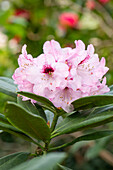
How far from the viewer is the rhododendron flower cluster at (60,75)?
2.46 feet

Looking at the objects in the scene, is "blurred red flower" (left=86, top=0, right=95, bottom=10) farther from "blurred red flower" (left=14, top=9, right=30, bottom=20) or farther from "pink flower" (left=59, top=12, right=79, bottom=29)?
"blurred red flower" (left=14, top=9, right=30, bottom=20)

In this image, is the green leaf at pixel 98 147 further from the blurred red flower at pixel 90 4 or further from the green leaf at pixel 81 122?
the blurred red flower at pixel 90 4

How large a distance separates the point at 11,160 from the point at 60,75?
0.25 meters

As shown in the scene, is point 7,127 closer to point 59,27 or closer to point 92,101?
point 92,101

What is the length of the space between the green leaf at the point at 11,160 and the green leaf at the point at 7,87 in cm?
17

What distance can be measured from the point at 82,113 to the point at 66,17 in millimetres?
2057

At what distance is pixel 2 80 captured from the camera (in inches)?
34.4

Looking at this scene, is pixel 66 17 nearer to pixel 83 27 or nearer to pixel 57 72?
pixel 83 27

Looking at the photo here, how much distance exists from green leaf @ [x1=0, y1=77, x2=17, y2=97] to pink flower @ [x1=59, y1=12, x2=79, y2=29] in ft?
6.26

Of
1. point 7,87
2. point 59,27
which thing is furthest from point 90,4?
point 7,87

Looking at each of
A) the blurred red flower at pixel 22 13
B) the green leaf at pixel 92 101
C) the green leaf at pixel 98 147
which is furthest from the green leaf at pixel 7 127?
the blurred red flower at pixel 22 13

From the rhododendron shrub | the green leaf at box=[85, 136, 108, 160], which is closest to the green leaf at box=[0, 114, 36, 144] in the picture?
the rhododendron shrub

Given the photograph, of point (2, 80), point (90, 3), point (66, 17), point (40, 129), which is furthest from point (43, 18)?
point (40, 129)

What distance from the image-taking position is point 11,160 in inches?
29.1
